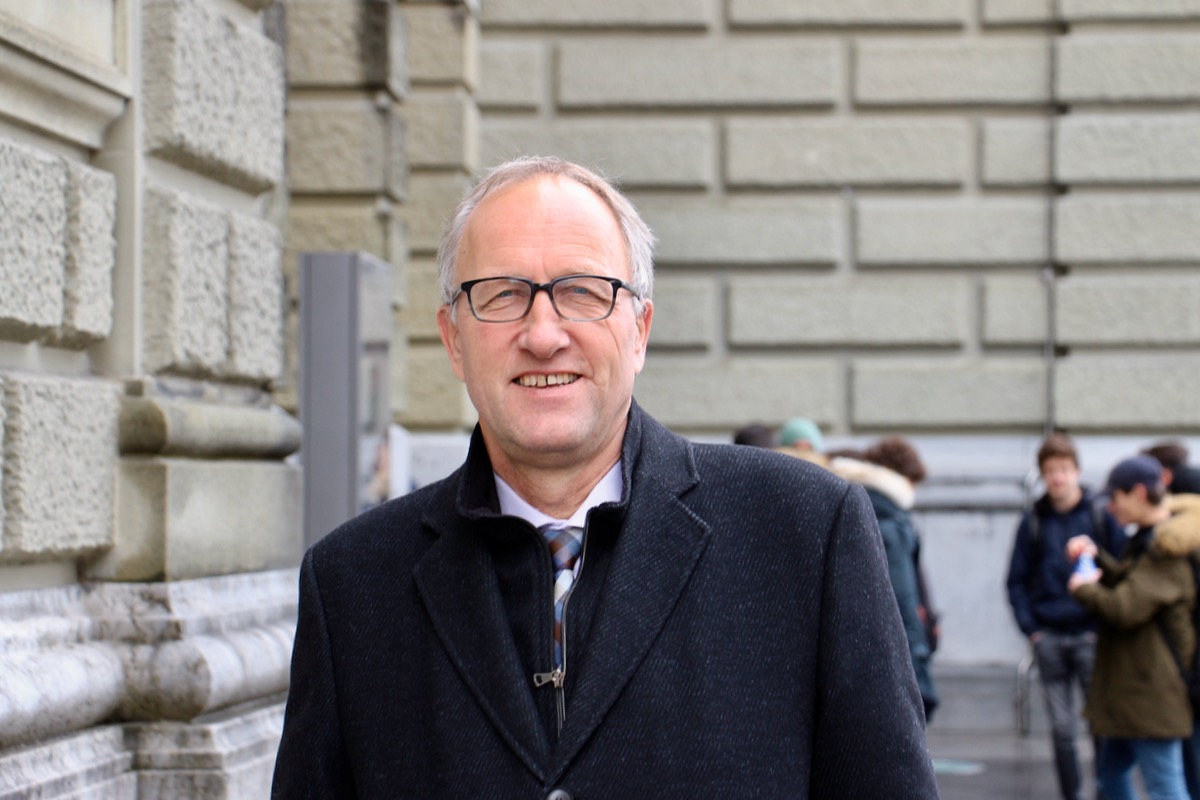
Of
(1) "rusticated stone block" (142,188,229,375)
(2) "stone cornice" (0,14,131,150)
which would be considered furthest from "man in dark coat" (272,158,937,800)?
(1) "rusticated stone block" (142,188,229,375)

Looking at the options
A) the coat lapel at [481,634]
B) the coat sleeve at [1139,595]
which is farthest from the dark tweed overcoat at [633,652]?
the coat sleeve at [1139,595]

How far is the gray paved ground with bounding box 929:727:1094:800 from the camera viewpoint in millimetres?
7320

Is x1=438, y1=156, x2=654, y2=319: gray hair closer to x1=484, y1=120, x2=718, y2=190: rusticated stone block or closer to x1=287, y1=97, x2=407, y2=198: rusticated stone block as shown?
x1=287, y1=97, x2=407, y2=198: rusticated stone block

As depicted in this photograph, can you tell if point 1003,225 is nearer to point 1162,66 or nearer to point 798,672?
point 1162,66

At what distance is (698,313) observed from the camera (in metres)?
9.17

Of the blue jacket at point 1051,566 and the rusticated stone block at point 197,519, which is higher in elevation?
the rusticated stone block at point 197,519

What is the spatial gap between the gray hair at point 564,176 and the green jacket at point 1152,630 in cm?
428

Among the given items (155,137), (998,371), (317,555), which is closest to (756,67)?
(998,371)

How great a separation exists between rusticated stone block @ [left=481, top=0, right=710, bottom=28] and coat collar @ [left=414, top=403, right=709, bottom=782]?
7.28 m

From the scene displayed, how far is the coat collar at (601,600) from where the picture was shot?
1921 millimetres

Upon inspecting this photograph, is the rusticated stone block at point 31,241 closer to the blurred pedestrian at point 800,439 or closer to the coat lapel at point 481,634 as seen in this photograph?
the coat lapel at point 481,634

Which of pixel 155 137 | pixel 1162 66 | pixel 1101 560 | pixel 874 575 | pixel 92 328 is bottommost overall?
pixel 1101 560

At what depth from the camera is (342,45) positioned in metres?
6.88

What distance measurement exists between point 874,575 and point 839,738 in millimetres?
188
